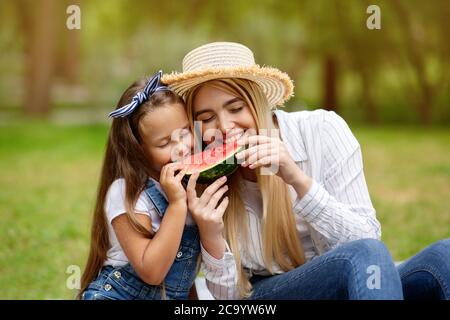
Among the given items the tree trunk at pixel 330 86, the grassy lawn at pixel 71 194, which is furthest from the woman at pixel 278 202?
the tree trunk at pixel 330 86

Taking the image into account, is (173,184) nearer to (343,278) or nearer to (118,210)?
(118,210)

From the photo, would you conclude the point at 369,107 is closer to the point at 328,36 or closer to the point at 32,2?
the point at 328,36

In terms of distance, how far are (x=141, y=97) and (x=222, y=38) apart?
45.0 feet

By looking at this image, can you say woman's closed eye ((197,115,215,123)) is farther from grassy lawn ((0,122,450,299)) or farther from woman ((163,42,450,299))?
grassy lawn ((0,122,450,299))

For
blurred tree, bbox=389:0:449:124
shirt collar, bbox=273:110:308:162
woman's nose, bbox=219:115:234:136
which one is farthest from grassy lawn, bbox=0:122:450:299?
blurred tree, bbox=389:0:449:124

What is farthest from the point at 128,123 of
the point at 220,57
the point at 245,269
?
the point at 245,269

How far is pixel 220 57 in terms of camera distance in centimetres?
296

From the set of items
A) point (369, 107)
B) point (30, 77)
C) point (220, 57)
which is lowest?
point (369, 107)

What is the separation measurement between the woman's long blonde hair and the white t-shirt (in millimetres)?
254

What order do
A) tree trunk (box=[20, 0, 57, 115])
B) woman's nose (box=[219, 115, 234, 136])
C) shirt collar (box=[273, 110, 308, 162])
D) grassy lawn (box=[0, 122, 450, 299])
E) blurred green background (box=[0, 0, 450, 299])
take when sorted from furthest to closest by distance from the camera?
tree trunk (box=[20, 0, 57, 115])
blurred green background (box=[0, 0, 450, 299])
grassy lawn (box=[0, 122, 450, 299])
shirt collar (box=[273, 110, 308, 162])
woman's nose (box=[219, 115, 234, 136])

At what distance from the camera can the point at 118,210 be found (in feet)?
9.24

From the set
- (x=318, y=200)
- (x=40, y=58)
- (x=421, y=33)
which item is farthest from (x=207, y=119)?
(x=40, y=58)

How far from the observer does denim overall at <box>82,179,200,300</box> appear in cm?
291

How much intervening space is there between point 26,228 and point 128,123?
3480 mm
